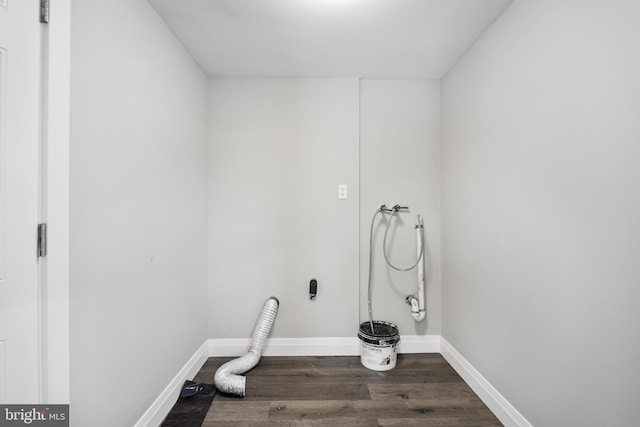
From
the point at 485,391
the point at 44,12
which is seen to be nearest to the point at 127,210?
the point at 44,12

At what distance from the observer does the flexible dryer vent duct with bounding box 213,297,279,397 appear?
5.97 ft

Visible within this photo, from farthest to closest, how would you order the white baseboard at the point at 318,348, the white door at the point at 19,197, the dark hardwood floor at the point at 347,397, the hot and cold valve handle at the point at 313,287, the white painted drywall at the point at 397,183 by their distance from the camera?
the white painted drywall at the point at 397,183, the hot and cold valve handle at the point at 313,287, the white baseboard at the point at 318,348, the dark hardwood floor at the point at 347,397, the white door at the point at 19,197

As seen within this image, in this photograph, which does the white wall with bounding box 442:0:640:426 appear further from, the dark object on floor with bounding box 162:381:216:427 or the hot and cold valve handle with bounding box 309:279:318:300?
the dark object on floor with bounding box 162:381:216:427

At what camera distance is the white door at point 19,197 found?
0.85m

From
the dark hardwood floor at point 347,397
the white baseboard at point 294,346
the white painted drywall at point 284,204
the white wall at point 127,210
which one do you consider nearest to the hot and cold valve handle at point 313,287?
the white painted drywall at point 284,204

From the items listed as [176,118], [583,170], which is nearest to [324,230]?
[176,118]

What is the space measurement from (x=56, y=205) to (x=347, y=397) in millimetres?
1820

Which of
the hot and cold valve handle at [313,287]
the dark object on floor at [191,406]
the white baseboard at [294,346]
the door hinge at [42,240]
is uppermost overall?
the door hinge at [42,240]

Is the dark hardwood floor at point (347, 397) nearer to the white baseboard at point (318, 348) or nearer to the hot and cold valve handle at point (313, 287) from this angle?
the white baseboard at point (318, 348)

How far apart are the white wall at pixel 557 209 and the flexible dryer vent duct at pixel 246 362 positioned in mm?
1465

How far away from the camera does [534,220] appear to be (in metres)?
1.38

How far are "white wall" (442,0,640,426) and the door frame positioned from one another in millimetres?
1934

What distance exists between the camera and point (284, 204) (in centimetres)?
238

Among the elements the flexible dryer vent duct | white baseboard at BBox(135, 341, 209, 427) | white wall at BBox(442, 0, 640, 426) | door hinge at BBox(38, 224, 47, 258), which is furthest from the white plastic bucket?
door hinge at BBox(38, 224, 47, 258)
